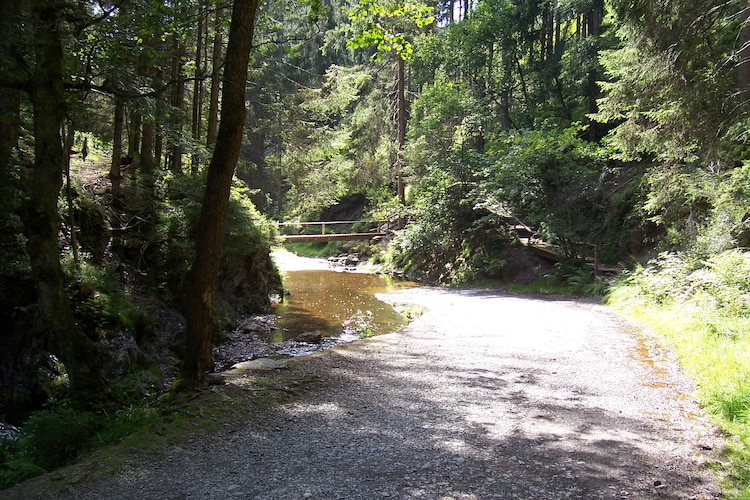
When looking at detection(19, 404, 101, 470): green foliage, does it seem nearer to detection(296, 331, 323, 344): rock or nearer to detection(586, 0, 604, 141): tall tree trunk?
detection(296, 331, 323, 344): rock

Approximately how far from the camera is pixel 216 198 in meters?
5.30

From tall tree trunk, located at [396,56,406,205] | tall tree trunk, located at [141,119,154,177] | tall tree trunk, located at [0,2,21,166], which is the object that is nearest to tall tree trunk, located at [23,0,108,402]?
tall tree trunk, located at [0,2,21,166]

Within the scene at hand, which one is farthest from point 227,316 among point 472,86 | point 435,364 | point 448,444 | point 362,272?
point 472,86

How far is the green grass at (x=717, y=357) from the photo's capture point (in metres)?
4.03

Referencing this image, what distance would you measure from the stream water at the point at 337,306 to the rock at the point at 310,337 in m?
0.32

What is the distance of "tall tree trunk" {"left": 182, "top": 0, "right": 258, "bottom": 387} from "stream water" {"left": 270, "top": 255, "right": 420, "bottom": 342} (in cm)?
493

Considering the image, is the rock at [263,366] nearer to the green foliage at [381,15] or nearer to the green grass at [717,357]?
the green foliage at [381,15]

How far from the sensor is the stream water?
38.0 feet

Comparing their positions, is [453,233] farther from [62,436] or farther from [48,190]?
[62,436]

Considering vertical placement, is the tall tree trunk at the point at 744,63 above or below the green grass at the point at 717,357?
above

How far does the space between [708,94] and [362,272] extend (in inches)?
700

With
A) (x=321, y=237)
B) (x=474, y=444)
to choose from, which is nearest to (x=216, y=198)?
(x=474, y=444)

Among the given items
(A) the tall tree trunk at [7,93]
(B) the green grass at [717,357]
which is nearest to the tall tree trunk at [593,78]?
(B) the green grass at [717,357]

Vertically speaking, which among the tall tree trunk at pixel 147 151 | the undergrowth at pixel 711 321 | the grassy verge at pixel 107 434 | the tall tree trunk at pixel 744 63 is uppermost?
the tall tree trunk at pixel 744 63
